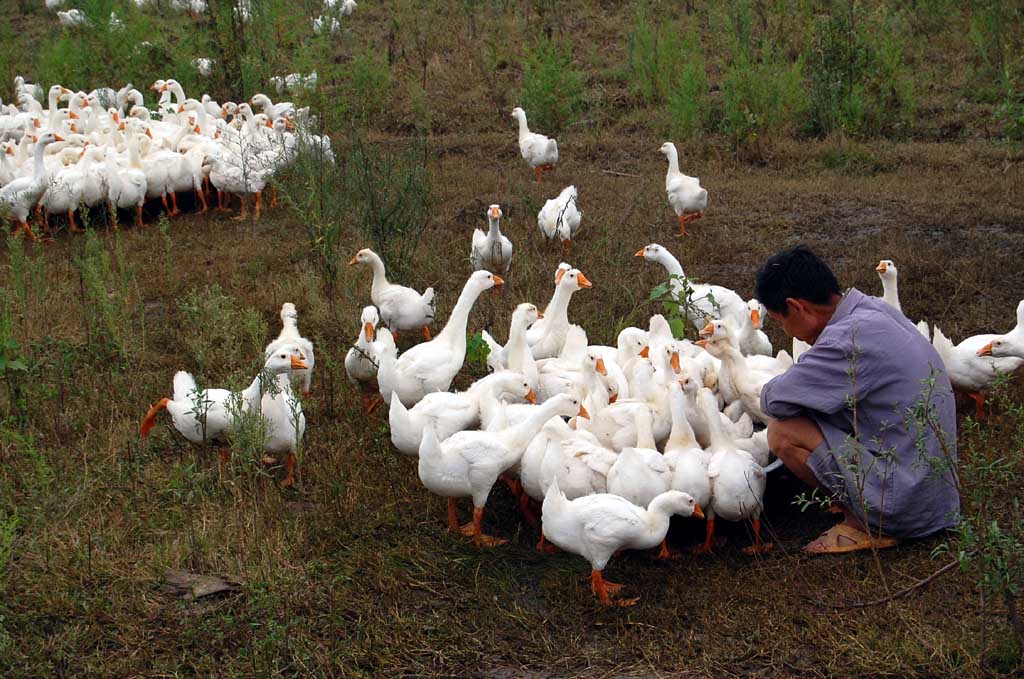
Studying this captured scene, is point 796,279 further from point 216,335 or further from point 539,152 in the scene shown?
point 539,152

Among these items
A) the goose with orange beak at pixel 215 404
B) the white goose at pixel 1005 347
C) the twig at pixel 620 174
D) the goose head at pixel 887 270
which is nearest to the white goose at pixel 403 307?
the goose with orange beak at pixel 215 404

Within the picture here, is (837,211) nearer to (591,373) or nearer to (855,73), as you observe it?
(855,73)

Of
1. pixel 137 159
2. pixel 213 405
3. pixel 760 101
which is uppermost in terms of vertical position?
pixel 760 101

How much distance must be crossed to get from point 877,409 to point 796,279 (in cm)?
64

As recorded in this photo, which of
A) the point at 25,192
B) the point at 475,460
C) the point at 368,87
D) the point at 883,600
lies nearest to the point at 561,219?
the point at 475,460

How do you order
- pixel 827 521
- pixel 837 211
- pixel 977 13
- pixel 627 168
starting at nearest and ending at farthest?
pixel 827 521 → pixel 837 211 → pixel 627 168 → pixel 977 13

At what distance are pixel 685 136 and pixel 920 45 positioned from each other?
456 centimetres

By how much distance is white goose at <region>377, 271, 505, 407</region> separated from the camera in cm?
565

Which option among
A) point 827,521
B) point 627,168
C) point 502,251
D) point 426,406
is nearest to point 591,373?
point 426,406

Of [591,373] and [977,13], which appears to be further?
[977,13]

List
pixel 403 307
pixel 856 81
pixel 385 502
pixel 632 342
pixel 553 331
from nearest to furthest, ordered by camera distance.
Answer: pixel 385 502 → pixel 632 342 → pixel 553 331 → pixel 403 307 → pixel 856 81

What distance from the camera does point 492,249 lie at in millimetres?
7836

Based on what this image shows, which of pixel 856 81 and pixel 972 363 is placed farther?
pixel 856 81

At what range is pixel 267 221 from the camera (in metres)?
10.0
